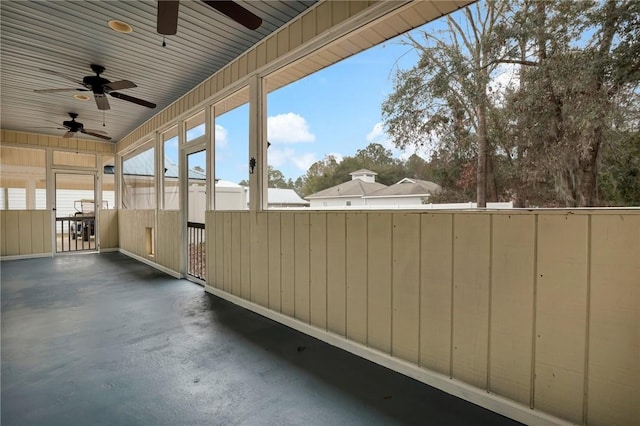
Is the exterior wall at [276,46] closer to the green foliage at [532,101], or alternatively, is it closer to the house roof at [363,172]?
the green foliage at [532,101]

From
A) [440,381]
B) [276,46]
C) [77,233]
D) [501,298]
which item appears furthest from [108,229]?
[501,298]

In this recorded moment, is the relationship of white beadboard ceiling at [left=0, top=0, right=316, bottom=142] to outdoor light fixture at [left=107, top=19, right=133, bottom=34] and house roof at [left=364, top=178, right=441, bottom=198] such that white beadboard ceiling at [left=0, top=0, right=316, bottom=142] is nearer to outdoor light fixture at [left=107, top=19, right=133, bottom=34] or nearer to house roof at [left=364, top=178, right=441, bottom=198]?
outdoor light fixture at [left=107, top=19, right=133, bottom=34]

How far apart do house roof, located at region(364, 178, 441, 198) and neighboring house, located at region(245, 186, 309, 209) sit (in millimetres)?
863

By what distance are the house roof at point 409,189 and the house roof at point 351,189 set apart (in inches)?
2.3

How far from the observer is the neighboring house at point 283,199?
2.96 metres

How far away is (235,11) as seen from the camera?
1976mm

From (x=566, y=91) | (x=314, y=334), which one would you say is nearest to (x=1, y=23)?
(x=314, y=334)

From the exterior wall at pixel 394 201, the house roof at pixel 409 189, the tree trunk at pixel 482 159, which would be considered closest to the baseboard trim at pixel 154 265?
the exterior wall at pixel 394 201

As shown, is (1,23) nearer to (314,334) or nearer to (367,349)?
(314,334)

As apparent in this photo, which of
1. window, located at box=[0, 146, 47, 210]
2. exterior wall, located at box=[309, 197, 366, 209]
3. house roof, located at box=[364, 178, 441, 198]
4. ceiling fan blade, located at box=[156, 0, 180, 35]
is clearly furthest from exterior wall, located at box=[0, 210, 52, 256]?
house roof, located at box=[364, 178, 441, 198]

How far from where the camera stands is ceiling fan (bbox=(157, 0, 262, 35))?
6.25 ft

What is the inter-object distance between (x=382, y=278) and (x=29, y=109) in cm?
657

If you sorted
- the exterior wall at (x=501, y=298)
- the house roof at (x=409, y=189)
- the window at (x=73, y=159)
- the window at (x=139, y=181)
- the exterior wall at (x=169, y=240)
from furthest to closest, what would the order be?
1. the window at (x=73, y=159)
2. the window at (x=139, y=181)
3. the exterior wall at (x=169, y=240)
4. the house roof at (x=409, y=189)
5. the exterior wall at (x=501, y=298)

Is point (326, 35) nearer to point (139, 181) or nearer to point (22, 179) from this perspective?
point (139, 181)
